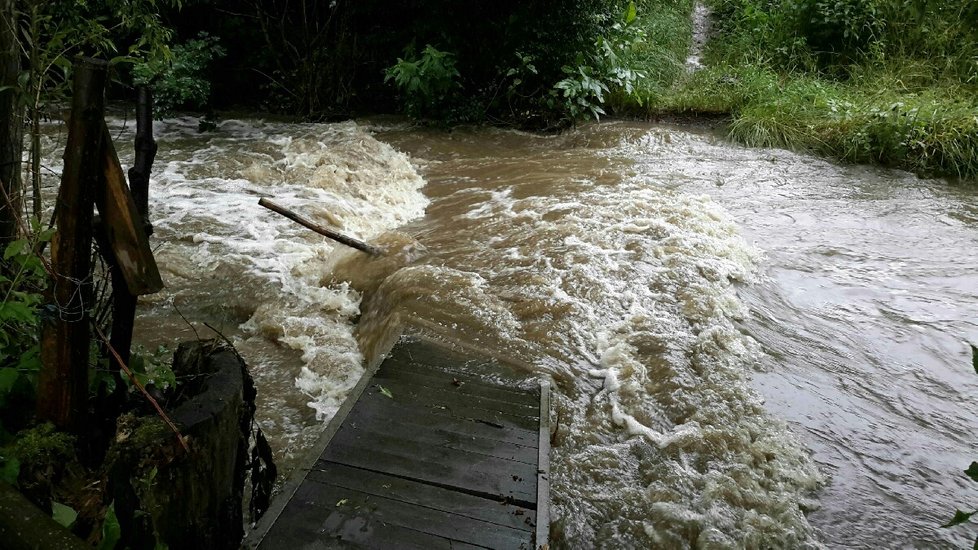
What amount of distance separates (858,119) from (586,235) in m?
5.20

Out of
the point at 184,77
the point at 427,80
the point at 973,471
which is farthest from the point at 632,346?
the point at 184,77

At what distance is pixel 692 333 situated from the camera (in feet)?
13.9

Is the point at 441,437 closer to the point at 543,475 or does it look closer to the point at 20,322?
the point at 543,475

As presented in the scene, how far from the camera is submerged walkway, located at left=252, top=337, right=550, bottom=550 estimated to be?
7.81 ft

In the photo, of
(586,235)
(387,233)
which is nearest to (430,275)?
(387,233)

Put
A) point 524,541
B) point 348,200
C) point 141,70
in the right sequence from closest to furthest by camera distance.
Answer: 1. point 524,541
2. point 348,200
3. point 141,70

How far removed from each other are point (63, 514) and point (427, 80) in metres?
7.83

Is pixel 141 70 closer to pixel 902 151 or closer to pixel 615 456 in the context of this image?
pixel 615 456

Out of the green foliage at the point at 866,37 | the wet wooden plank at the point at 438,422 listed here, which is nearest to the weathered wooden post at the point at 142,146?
the wet wooden plank at the point at 438,422

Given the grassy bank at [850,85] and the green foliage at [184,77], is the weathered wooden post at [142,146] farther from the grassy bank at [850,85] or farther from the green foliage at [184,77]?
the grassy bank at [850,85]

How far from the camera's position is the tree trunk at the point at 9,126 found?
200 cm

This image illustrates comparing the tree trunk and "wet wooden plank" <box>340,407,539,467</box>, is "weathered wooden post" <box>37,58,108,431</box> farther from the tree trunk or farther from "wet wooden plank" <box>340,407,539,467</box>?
"wet wooden plank" <box>340,407,539,467</box>

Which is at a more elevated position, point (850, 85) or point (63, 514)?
point (850, 85)

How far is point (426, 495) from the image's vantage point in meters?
2.56
